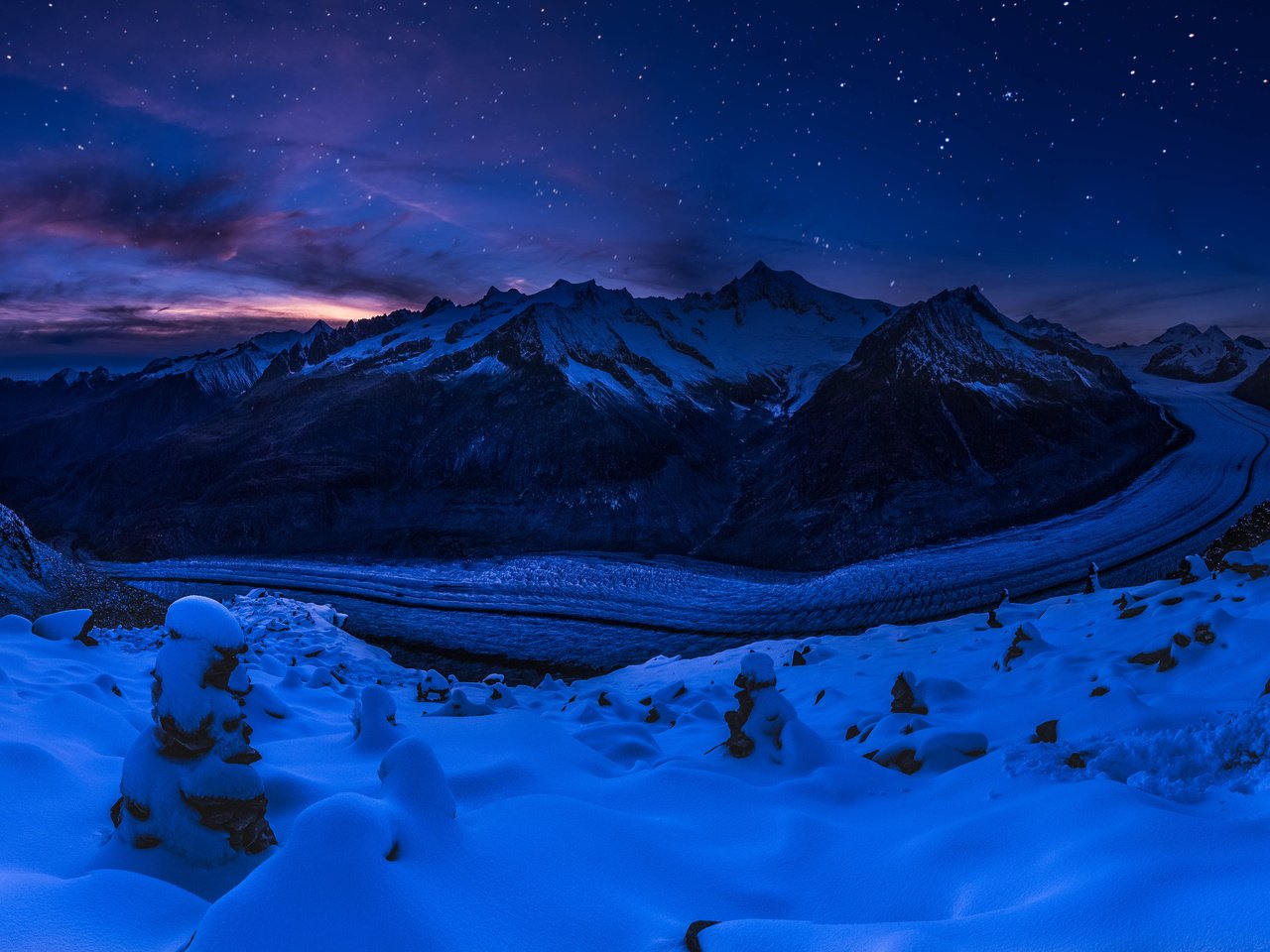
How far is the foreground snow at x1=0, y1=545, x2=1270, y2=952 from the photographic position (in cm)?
287

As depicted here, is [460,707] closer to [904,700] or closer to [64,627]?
[64,627]

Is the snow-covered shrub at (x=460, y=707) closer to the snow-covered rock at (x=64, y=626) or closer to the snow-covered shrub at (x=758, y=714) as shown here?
the snow-covered shrub at (x=758, y=714)

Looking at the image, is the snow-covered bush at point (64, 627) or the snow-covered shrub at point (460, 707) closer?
the snow-covered bush at point (64, 627)

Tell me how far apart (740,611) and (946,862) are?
1232 inches

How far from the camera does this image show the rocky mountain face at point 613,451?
58.0 meters

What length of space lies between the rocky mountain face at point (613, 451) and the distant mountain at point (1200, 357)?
2733 inches

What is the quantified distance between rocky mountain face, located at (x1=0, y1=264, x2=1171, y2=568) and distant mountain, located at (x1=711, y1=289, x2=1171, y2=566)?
30 cm

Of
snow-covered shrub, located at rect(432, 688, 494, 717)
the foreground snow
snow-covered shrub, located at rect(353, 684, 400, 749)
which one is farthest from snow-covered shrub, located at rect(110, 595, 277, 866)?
snow-covered shrub, located at rect(432, 688, 494, 717)

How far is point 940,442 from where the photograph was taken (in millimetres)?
64062

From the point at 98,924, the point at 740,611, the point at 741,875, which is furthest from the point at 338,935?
the point at 740,611

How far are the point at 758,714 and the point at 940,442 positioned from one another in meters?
64.8

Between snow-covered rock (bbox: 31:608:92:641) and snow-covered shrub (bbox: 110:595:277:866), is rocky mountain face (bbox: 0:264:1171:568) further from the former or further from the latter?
snow-covered shrub (bbox: 110:595:277:866)

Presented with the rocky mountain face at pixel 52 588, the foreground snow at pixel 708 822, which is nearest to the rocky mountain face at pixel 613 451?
the rocky mountain face at pixel 52 588

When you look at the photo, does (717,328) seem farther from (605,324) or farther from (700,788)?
(700,788)
